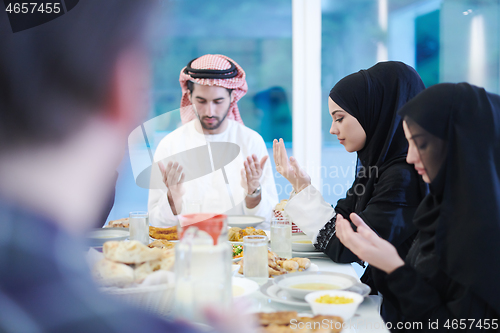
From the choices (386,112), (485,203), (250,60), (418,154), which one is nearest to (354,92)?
(386,112)

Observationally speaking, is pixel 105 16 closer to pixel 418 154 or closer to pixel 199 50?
pixel 418 154

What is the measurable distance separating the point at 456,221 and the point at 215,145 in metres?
1.97

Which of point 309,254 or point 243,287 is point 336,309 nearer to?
point 243,287

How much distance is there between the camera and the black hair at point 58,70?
371mm

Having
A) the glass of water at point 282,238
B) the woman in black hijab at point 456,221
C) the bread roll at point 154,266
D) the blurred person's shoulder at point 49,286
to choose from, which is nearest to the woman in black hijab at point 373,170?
the glass of water at point 282,238

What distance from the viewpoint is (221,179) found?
8.54 ft

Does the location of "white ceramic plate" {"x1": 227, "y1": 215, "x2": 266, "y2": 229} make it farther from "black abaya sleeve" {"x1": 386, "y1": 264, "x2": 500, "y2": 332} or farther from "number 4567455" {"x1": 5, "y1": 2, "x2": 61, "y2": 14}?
"number 4567455" {"x1": 5, "y1": 2, "x2": 61, "y2": 14}

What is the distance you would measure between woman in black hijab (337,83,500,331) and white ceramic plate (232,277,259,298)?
0.23m

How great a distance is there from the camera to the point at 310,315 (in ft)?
2.56

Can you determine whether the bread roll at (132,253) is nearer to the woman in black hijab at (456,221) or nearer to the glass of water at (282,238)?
the woman in black hijab at (456,221)

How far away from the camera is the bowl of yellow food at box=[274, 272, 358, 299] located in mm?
908

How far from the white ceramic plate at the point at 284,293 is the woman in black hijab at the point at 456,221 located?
6 cm

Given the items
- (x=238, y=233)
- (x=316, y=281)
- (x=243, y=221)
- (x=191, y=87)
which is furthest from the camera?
(x=191, y=87)

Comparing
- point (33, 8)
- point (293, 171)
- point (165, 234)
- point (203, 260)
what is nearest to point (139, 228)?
point (165, 234)
